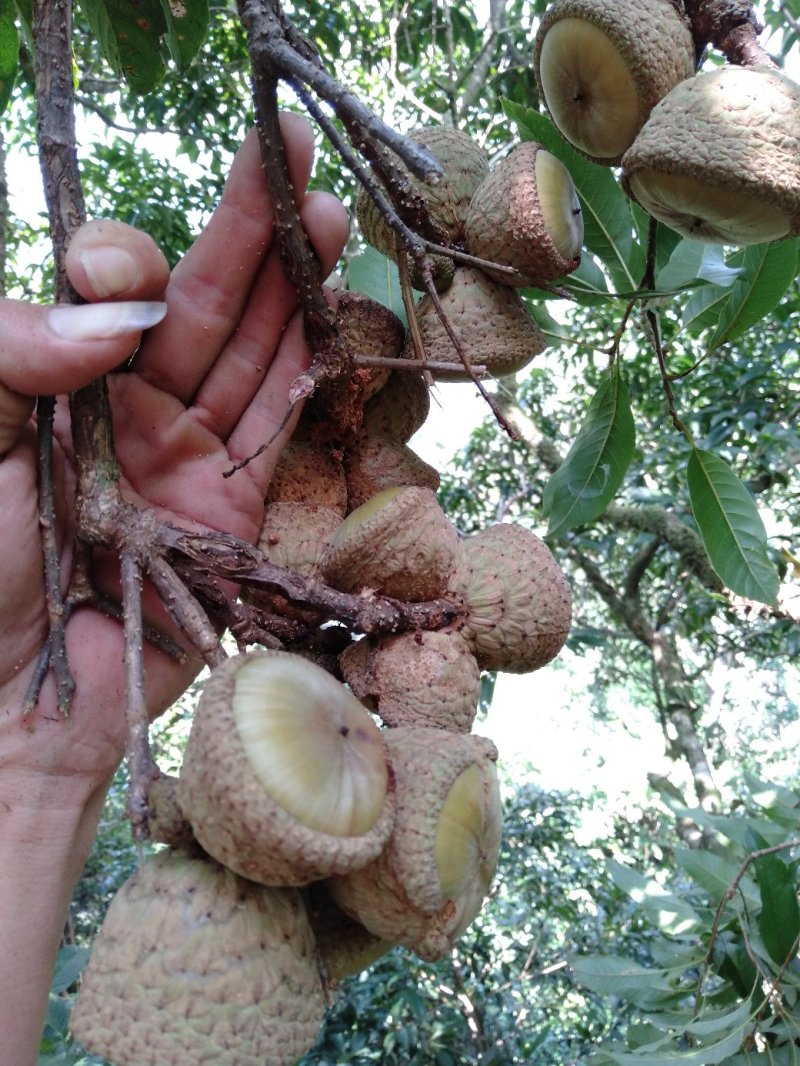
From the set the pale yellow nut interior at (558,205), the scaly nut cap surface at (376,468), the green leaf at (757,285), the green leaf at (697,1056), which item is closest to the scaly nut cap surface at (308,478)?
the scaly nut cap surface at (376,468)

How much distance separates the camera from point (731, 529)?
71.4 inches

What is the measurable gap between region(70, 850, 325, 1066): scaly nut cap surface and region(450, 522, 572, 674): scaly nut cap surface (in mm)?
515

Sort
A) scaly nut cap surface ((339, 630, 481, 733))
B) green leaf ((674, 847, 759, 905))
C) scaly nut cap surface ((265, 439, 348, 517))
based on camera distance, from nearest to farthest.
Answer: scaly nut cap surface ((339, 630, 481, 733)) → scaly nut cap surface ((265, 439, 348, 517)) → green leaf ((674, 847, 759, 905))

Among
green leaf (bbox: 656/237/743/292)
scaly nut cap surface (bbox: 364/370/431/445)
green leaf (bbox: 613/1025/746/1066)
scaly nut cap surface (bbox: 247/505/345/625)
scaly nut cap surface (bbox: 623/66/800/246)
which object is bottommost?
green leaf (bbox: 613/1025/746/1066)

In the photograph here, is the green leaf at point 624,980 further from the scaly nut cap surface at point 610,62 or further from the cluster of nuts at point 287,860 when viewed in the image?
the scaly nut cap surface at point 610,62

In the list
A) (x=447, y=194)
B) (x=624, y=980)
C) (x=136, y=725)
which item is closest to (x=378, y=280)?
(x=447, y=194)

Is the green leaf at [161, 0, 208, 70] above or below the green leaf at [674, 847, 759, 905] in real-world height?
above

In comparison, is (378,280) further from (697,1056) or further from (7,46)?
(697,1056)

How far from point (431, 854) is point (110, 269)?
91cm

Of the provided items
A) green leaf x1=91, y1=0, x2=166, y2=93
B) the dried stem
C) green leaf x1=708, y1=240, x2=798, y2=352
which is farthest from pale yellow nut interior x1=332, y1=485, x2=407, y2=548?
green leaf x1=91, y1=0, x2=166, y2=93

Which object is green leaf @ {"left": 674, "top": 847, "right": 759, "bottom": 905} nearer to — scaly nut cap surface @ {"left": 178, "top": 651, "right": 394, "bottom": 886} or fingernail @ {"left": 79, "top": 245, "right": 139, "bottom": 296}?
scaly nut cap surface @ {"left": 178, "top": 651, "right": 394, "bottom": 886}

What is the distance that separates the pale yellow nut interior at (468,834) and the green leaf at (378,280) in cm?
95

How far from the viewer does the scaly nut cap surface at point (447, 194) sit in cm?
139

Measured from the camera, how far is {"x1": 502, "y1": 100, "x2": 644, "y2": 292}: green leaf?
1.59m
